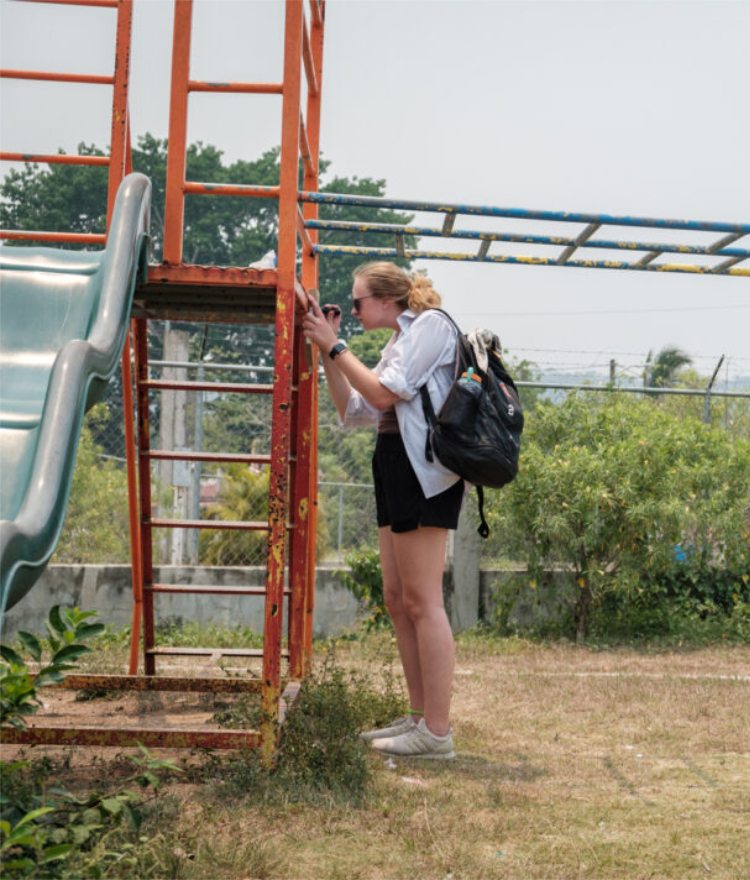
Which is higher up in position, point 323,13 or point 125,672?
point 323,13

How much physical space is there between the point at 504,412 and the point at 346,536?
18.9ft

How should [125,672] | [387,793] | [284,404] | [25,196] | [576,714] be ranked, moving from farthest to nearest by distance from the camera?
[25,196]
[125,672]
[576,714]
[284,404]
[387,793]

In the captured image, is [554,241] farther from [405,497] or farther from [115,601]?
[115,601]

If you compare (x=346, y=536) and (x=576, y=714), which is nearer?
(x=576, y=714)

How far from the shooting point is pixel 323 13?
529 cm

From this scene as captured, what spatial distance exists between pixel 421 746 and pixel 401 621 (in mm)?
460

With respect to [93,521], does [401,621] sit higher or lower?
lower

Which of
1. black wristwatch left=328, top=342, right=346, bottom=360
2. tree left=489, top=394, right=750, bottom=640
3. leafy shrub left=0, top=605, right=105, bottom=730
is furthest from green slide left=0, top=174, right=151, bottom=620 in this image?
tree left=489, top=394, right=750, bottom=640

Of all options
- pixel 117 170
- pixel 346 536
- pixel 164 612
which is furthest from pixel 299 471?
pixel 346 536

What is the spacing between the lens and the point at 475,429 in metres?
3.78

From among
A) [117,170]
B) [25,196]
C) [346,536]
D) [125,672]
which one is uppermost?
[25,196]

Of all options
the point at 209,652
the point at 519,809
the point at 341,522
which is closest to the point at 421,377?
the point at 519,809

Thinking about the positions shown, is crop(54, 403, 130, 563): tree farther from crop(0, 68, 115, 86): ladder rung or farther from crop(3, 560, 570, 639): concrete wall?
crop(0, 68, 115, 86): ladder rung

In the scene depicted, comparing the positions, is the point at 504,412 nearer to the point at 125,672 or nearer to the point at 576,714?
the point at 576,714
